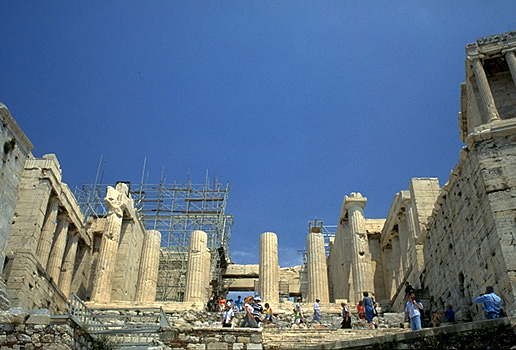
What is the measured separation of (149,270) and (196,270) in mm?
3182

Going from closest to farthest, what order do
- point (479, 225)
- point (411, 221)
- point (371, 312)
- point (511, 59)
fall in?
point (479, 225) < point (371, 312) < point (511, 59) < point (411, 221)

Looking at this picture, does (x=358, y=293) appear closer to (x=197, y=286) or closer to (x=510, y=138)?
(x=197, y=286)

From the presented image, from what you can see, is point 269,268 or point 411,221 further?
point 269,268

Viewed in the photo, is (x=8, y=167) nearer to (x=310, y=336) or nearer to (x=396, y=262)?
(x=310, y=336)

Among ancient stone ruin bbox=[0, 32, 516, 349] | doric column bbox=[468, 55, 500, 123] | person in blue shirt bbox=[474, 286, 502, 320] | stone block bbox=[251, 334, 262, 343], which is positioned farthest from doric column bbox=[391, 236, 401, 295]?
stone block bbox=[251, 334, 262, 343]

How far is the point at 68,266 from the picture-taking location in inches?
1185

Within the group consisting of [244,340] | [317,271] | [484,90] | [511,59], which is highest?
[511,59]

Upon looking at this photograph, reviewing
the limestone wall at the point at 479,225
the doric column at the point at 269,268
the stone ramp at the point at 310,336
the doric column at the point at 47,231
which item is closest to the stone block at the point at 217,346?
the stone ramp at the point at 310,336

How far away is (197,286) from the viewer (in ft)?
95.9

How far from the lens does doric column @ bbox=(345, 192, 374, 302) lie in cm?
2869

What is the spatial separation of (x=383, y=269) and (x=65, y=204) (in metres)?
19.5

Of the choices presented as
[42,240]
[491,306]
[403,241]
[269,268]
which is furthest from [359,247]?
[491,306]

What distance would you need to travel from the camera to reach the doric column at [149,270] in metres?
30.3

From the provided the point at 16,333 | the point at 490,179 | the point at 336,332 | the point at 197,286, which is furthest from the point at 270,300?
the point at 16,333
